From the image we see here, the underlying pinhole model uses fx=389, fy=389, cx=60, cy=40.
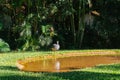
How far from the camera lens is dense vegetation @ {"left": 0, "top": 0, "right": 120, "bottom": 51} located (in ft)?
66.9

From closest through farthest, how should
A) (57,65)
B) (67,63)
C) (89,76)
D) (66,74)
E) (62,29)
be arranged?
1. (89,76)
2. (66,74)
3. (57,65)
4. (67,63)
5. (62,29)

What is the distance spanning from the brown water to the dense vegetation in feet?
12.5

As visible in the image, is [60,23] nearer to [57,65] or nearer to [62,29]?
[62,29]

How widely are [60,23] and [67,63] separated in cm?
738

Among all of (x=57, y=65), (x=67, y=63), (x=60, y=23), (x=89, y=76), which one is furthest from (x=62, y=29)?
(x=89, y=76)

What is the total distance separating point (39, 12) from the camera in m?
20.8

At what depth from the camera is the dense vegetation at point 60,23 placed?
20391mm

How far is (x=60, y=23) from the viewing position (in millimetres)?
22641

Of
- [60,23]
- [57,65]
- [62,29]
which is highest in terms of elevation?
[57,65]

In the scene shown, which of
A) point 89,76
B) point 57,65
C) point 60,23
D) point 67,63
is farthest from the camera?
point 60,23

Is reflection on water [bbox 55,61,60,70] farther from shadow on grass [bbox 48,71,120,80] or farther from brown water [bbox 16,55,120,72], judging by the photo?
shadow on grass [bbox 48,71,120,80]

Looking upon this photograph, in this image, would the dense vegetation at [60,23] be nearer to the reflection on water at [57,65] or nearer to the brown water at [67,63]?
the brown water at [67,63]

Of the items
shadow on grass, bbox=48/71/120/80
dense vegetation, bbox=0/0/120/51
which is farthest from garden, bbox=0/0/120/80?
shadow on grass, bbox=48/71/120/80

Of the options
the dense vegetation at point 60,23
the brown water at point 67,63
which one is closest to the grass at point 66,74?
the brown water at point 67,63
